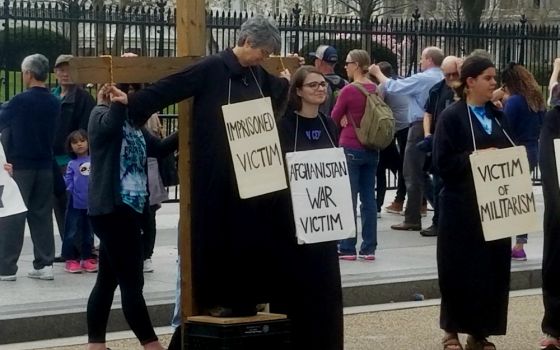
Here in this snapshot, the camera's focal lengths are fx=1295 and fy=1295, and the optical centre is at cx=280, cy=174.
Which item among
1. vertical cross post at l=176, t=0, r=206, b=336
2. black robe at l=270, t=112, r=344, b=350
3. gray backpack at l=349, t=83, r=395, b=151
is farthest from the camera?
gray backpack at l=349, t=83, r=395, b=151

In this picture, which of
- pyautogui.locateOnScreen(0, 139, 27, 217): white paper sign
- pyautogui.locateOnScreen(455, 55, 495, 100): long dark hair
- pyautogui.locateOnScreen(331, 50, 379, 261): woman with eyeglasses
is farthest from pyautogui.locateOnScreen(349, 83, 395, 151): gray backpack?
pyautogui.locateOnScreen(0, 139, 27, 217): white paper sign

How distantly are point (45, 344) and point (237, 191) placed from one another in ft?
8.86

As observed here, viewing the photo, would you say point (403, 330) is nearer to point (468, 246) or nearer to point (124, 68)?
point (468, 246)

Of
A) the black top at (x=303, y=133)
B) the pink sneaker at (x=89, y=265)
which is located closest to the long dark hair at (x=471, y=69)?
the black top at (x=303, y=133)

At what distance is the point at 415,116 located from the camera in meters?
13.6

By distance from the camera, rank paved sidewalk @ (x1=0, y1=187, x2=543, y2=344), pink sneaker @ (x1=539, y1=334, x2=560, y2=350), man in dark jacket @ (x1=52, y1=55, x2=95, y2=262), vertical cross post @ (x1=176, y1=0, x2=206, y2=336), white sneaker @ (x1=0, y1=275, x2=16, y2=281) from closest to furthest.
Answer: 1. vertical cross post @ (x1=176, y1=0, x2=206, y2=336)
2. pink sneaker @ (x1=539, y1=334, x2=560, y2=350)
3. paved sidewalk @ (x1=0, y1=187, x2=543, y2=344)
4. white sneaker @ (x1=0, y1=275, x2=16, y2=281)
5. man in dark jacket @ (x1=52, y1=55, x2=95, y2=262)

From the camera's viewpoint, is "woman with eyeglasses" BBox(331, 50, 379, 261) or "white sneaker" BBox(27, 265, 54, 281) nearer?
"white sneaker" BBox(27, 265, 54, 281)

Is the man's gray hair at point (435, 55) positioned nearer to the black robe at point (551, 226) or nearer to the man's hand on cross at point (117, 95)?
the black robe at point (551, 226)

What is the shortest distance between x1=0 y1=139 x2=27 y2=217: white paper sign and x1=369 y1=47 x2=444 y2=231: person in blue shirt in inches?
212

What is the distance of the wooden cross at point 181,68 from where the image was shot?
21.6ft

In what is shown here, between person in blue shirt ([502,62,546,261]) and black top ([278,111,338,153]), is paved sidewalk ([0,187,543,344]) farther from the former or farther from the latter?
black top ([278,111,338,153])

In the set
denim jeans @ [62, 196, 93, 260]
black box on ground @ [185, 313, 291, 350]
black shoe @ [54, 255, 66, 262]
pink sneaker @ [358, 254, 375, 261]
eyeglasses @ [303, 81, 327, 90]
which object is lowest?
pink sneaker @ [358, 254, 375, 261]

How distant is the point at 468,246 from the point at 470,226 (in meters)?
0.13

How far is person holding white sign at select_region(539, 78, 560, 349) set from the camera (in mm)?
8352
